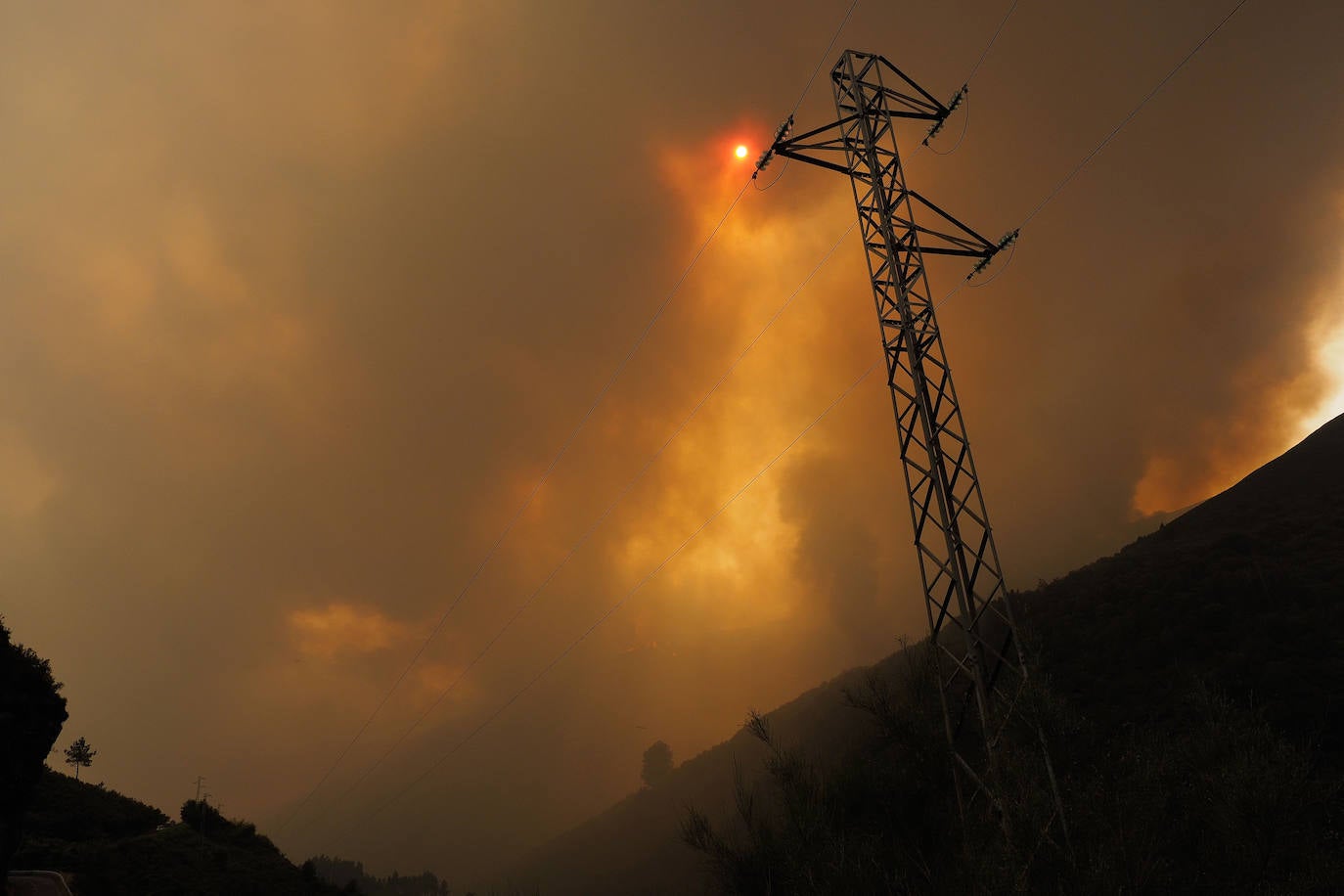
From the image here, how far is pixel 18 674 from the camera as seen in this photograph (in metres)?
35.2

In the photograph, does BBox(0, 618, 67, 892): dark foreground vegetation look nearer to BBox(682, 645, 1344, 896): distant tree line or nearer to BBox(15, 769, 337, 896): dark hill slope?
BBox(15, 769, 337, 896): dark hill slope

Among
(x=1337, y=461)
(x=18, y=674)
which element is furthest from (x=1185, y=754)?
(x=1337, y=461)

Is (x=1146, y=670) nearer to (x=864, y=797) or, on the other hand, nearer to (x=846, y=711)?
(x=864, y=797)

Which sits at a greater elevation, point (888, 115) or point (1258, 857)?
point (888, 115)

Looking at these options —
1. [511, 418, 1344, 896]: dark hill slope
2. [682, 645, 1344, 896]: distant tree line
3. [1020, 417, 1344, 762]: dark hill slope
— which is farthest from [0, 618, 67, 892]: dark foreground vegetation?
[1020, 417, 1344, 762]: dark hill slope

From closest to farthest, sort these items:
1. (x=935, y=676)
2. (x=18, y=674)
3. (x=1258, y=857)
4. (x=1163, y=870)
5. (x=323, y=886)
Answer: (x=1163, y=870)
(x=1258, y=857)
(x=935, y=676)
(x=18, y=674)
(x=323, y=886)

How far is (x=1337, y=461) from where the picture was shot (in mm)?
91375

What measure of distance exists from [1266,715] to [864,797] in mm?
26762

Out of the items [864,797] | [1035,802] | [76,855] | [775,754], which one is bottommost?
[1035,802]

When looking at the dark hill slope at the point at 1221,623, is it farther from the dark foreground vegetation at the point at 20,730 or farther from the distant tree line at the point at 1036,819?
the dark foreground vegetation at the point at 20,730

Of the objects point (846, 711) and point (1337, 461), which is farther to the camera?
point (846, 711)

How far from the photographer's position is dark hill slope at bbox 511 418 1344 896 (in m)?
36.2

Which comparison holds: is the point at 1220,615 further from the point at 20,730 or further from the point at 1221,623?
the point at 20,730

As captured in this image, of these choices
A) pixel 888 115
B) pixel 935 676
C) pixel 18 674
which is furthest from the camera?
pixel 18 674
